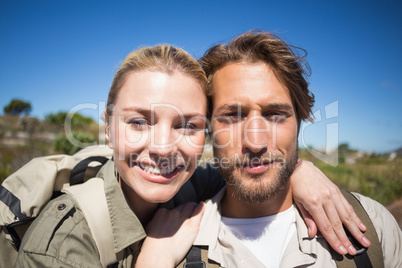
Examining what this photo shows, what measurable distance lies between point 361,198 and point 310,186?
48 cm

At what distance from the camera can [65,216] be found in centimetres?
142

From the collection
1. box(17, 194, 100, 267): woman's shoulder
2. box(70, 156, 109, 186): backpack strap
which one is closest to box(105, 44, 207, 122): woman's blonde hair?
box(70, 156, 109, 186): backpack strap

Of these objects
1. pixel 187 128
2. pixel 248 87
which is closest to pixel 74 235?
pixel 187 128

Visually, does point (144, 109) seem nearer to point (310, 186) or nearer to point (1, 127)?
point (310, 186)

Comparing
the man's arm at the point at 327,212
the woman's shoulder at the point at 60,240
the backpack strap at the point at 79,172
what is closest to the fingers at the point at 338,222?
the man's arm at the point at 327,212

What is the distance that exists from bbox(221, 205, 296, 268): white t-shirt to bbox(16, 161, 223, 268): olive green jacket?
2.63ft

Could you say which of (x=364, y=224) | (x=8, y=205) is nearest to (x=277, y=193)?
(x=364, y=224)

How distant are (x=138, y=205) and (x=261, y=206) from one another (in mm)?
1072

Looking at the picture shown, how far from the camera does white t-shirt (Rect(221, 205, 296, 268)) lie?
184 cm

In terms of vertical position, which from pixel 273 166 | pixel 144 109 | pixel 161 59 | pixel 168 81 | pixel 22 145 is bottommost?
pixel 22 145

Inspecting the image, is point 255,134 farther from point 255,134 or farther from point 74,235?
point 74,235

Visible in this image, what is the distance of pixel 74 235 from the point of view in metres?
1.37

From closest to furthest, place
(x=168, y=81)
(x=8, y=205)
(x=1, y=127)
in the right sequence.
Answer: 1. (x=8, y=205)
2. (x=168, y=81)
3. (x=1, y=127)

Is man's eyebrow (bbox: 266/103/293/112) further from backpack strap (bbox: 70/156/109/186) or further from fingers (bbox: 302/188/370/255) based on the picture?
backpack strap (bbox: 70/156/109/186)
